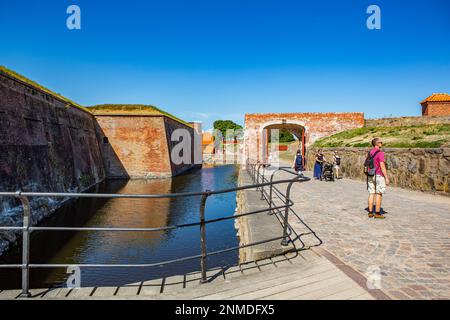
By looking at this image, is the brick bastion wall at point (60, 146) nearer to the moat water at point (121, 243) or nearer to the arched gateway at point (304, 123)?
the moat water at point (121, 243)

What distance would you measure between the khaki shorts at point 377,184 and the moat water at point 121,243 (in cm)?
364

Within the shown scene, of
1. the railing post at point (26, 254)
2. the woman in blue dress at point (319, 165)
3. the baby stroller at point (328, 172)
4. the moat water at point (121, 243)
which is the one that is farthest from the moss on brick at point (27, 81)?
the baby stroller at point (328, 172)

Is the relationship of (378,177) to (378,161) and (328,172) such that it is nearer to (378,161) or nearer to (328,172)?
(378,161)

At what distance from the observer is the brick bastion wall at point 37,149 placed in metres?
8.97

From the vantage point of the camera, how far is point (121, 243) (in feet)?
26.7

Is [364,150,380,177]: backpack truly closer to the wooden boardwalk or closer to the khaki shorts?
the khaki shorts

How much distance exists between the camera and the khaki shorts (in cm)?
666

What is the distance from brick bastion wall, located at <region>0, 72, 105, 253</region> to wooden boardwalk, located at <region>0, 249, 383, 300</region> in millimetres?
5594

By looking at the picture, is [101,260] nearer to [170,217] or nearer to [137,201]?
[170,217]

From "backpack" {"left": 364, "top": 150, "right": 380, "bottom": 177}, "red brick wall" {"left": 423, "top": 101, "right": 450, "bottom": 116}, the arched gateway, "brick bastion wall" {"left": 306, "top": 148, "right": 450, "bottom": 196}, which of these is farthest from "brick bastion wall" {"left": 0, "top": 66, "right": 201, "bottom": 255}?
"red brick wall" {"left": 423, "top": 101, "right": 450, "bottom": 116}

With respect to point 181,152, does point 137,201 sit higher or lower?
lower

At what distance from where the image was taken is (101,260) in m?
6.91
